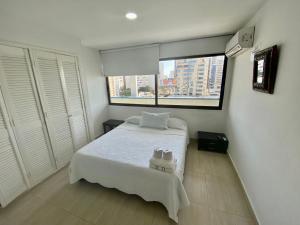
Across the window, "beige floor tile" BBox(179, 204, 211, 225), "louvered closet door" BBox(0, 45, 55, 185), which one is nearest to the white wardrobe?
"louvered closet door" BBox(0, 45, 55, 185)

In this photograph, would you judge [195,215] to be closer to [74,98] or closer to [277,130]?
[277,130]

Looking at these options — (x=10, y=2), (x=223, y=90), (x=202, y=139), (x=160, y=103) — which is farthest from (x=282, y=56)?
(x=10, y=2)

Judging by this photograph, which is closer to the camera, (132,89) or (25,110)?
(25,110)

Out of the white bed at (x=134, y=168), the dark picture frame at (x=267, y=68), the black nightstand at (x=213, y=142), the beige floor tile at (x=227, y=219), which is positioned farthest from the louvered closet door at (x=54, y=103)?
the dark picture frame at (x=267, y=68)

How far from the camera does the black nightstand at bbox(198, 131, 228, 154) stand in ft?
8.66

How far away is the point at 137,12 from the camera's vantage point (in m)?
1.59

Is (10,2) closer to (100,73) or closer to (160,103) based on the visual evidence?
(100,73)

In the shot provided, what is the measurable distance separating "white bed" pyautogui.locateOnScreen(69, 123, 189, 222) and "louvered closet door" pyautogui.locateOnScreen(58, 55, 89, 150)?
0.80 metres

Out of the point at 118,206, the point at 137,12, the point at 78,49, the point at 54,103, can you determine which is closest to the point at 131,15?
the point at 137,12

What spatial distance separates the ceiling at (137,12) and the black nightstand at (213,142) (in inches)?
78.8

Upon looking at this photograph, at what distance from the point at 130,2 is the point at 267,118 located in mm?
1857

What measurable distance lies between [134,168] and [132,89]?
2.45 metres

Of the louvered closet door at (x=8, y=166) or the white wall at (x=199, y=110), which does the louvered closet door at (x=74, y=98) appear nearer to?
the louvered closet door at (x=8, y=166)

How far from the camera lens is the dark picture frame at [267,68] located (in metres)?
1.21
